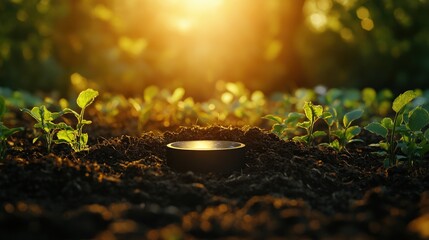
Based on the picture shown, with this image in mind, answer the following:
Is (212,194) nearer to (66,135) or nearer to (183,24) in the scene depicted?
(66,135)

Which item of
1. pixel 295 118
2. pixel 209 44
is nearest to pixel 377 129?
pixel 295 118

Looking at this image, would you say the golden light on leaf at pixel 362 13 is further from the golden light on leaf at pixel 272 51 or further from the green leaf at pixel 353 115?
the green leaf at pixel 353 115

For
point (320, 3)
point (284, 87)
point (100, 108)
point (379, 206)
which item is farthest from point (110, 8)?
point (379, 206)

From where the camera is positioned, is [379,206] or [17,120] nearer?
[379,206]

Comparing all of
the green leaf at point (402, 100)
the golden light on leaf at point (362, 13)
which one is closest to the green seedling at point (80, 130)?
the green leaf at point (402, 100)

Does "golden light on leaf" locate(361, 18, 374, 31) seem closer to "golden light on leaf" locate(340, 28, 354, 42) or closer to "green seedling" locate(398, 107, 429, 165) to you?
"golden light on leaf" locate(340, 28, 354, 42)

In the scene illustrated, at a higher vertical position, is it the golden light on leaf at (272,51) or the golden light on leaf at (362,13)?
the golden light on leaf at (362,13)

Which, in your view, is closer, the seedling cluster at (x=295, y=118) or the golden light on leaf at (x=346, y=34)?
the seedling cluster at (x=295, y=118)

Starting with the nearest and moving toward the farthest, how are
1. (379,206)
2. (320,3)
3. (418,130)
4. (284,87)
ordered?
(379,206) → (418,130) → (284,87) → (320,3)

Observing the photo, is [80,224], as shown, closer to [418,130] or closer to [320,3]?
[418,130]
